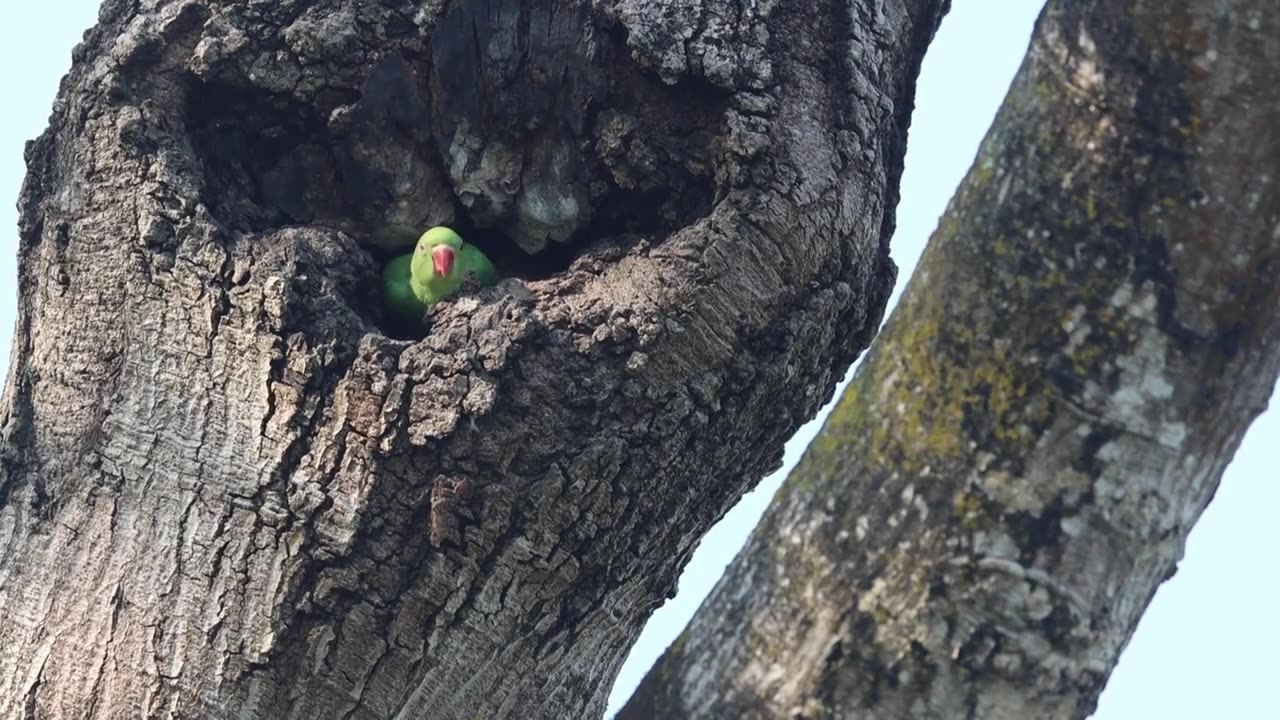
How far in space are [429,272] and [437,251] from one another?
2.9 inches

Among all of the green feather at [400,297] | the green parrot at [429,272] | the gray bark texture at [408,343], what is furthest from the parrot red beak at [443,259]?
the gray bark texture at [408,343]

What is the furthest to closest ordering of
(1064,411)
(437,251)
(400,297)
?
(437,251), (400,297), (1064,411)

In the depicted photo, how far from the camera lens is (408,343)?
9.52ft

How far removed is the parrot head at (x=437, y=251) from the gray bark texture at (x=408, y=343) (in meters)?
0.25

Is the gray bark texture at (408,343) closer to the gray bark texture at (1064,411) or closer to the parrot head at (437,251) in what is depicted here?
the parrot head at (437,251)

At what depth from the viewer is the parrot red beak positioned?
12.1 ft

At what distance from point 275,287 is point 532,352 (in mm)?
620

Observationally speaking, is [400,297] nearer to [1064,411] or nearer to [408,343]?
[408,343]

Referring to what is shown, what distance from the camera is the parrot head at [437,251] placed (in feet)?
12.0

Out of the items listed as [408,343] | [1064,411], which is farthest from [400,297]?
[1064,411]

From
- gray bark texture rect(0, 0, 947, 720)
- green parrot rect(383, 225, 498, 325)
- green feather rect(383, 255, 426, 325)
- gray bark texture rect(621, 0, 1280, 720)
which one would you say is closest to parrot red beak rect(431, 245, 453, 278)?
→ green parrot rect(383, 225, 498, 325)

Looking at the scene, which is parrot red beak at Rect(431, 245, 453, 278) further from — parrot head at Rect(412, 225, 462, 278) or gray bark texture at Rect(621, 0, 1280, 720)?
gray bark texture at Rect(621, 0, 1280, 720)

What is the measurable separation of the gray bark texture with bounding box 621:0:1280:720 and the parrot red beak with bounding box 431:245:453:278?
7.00ft

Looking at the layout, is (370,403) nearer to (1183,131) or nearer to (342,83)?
(342,83)
